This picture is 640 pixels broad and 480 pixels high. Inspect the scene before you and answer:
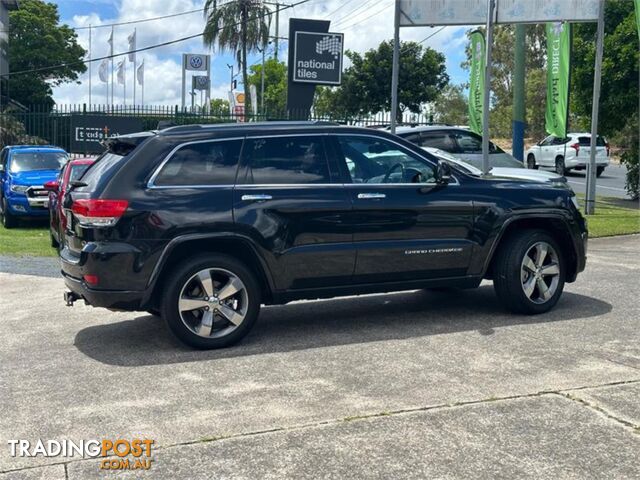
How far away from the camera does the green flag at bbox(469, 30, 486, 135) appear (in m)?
18.9

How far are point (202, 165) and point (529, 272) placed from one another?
321 centimetres

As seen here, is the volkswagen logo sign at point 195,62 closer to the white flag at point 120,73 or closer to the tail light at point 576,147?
the white flag at point 120,73

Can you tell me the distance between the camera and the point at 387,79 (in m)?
51.8

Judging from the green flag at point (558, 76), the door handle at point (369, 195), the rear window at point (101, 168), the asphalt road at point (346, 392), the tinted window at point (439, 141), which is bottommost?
the asphalt road at point (346, 392)

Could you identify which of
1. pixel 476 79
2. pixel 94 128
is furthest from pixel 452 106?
pixel 476 79

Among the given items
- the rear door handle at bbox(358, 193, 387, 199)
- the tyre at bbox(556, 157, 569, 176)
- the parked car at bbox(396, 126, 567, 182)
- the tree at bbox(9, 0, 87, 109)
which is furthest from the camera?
the tree at bbox(9, 0, 87, 109)

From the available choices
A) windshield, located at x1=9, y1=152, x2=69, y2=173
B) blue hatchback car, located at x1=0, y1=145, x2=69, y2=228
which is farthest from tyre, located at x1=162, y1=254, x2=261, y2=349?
windshield, located at x1=9, y1=152, x2=69, y2=173

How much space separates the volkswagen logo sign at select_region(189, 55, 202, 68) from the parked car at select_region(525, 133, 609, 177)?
3689cm

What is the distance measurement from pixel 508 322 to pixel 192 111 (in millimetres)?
17955

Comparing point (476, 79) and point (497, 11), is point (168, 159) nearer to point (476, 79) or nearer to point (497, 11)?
point (497, 11)

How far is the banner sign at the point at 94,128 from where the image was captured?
24.1m

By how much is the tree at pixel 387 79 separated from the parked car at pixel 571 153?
19.6 meters

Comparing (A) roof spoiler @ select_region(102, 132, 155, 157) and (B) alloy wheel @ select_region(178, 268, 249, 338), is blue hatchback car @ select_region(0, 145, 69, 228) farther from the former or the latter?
(B) alloy wheel @ select_region(178, 268, 249, 338)

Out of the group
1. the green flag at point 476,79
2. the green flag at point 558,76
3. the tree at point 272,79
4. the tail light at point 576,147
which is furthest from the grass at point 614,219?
the tree at point 272,79
